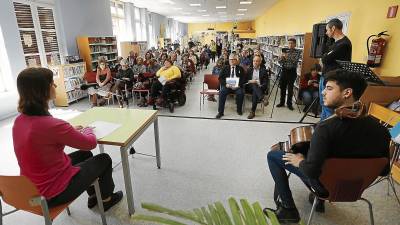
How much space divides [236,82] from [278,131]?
1413 millimetres

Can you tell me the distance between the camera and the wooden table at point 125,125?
1.83m

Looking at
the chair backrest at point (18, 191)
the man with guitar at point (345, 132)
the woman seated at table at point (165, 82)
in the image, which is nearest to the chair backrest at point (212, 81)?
the woman seated at table at point (165, 82)

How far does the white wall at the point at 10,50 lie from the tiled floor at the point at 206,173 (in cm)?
62

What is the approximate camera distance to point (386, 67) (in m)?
3.48

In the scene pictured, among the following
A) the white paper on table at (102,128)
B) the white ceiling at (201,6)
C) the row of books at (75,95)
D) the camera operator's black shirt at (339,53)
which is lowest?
the row of books at (75,95)

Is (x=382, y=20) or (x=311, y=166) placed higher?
(x=382, y=20)

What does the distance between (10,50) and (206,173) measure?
16.9 ft

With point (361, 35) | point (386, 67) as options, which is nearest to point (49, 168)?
point (386, 67)

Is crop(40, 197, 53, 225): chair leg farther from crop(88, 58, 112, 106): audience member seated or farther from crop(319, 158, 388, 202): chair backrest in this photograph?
crop(88, 58, 112, 106): audience member seated

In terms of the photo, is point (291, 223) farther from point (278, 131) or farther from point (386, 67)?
point (386, 67)

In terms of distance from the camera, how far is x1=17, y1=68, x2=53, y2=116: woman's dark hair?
1.39 meters

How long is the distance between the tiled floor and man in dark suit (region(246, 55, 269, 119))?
0.53 meters

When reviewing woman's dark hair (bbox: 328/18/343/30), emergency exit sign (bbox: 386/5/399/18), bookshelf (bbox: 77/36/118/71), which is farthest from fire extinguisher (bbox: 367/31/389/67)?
bookshelf (bbox: 77/36/118/71)

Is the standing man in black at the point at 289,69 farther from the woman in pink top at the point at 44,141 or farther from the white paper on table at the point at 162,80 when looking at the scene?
the woman in pink top at the point at 44,141
